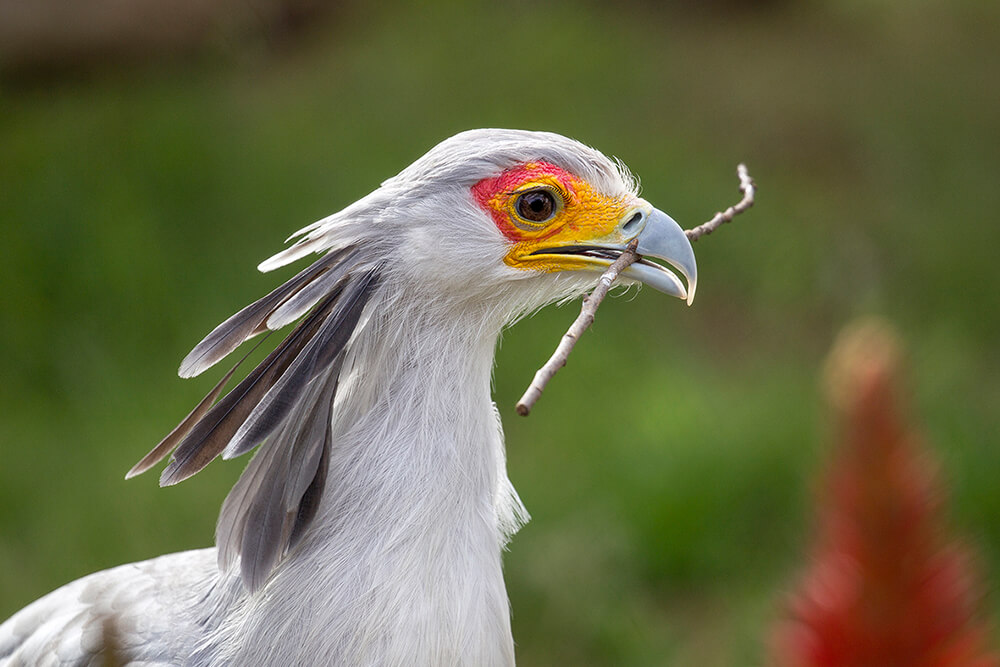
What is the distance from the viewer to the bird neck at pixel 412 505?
2049mm

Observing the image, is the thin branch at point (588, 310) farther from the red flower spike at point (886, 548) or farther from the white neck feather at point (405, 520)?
the red flower spike at point (886, 548)

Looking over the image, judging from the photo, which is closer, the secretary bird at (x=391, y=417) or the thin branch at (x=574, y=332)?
the thin branch at (x=574, y=332)

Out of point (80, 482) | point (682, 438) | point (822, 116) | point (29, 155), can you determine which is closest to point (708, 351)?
point (682, 438)

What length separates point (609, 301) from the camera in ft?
19.6

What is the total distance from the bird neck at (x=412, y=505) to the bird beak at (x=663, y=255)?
0.31 m

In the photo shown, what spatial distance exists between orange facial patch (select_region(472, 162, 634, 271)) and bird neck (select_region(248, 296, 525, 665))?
0.53 ft

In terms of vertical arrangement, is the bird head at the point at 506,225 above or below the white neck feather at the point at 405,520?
above

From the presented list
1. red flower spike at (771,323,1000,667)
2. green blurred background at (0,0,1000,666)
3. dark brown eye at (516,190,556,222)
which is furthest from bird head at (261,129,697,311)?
green blurred background at (0,0,1000,666)

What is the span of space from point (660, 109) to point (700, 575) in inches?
138

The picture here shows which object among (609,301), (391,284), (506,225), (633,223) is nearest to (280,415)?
(391,284)

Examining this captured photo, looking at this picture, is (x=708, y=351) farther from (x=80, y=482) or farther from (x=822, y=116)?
(x=80, y=482)

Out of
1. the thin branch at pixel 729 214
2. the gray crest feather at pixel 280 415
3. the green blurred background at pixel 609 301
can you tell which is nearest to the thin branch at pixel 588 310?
the thin branch at pixel 729 214

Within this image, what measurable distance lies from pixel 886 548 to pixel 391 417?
5.36 feet

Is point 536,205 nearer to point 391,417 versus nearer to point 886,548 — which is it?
point 391,417
